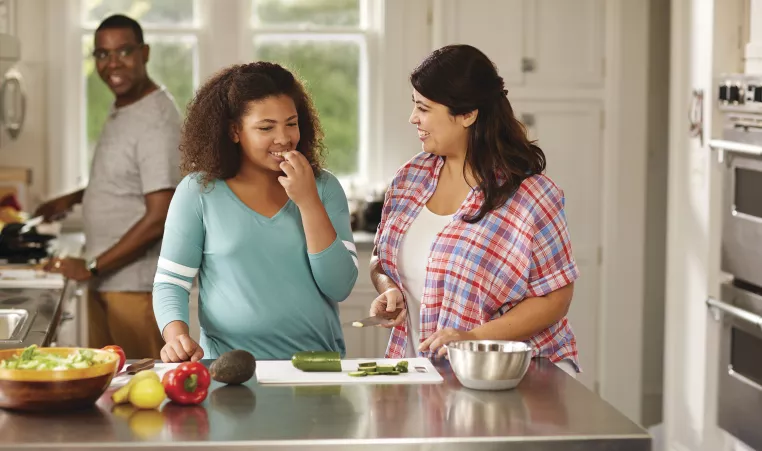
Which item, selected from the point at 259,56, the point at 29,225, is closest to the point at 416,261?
the point at 29,225

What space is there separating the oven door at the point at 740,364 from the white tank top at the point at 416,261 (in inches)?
52.4

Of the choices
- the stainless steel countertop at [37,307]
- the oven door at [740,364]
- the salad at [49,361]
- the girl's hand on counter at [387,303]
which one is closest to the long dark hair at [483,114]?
the girl's hand on counter at [387,303]

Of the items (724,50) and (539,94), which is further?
(539,94)

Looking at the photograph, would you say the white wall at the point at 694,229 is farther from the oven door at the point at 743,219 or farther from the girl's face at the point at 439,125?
the girl's face at the point at 439,125

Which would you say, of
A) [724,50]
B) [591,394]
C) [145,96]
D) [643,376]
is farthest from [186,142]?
[643,376]

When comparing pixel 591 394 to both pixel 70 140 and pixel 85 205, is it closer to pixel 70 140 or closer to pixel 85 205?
Result: pixel 85 205

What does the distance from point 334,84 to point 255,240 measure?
118 inches

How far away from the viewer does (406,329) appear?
102 inches

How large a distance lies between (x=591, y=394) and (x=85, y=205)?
7.65 ft

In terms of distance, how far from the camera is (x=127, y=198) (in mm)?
3754

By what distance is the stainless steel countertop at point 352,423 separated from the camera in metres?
1.71

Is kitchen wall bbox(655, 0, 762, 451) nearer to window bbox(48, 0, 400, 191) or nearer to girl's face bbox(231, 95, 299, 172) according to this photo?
window bbox(48, 0, 400, 191)

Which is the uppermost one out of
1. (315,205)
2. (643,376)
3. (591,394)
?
(315,205)

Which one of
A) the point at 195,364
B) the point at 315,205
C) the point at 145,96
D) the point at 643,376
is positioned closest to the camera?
the point at 195,364
